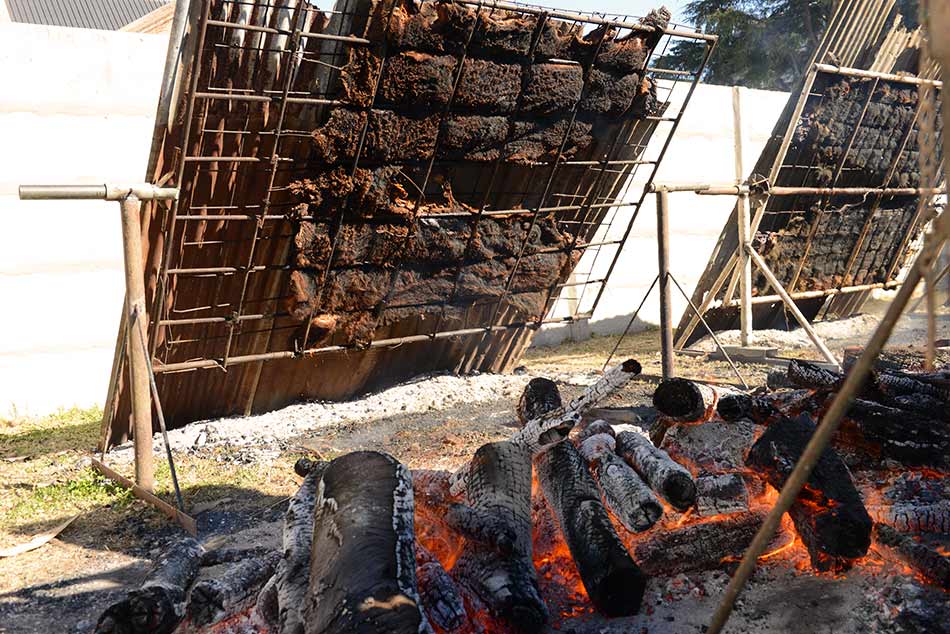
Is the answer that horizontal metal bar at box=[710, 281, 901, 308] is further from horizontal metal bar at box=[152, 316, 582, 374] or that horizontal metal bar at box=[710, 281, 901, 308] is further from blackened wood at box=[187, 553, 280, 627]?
blackened wood at box=[187, 553, 280, 627]

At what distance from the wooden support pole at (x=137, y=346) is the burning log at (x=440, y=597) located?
231 centimetres

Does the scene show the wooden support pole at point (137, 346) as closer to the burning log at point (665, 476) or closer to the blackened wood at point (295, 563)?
the blackened wood at point (295, 563)

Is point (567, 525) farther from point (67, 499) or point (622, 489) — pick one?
point (67, 499)

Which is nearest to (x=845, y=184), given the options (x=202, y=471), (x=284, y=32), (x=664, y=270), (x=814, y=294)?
(x=814, y=294)

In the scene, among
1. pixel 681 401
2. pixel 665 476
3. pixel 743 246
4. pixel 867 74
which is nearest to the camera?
pixel 665 476

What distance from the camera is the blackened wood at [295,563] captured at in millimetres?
2688

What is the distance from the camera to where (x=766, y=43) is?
2370cm

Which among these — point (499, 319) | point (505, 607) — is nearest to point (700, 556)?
point (505, 607)

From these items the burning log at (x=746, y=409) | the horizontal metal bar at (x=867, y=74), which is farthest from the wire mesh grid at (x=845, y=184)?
the burning log at (x=746, y=409)

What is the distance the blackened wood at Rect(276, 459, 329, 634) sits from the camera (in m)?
2.69

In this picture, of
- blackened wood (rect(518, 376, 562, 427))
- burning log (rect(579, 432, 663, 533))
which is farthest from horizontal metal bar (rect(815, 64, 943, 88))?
burning log (rect(579, 432, 663, 533))

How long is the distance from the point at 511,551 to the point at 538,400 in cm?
187

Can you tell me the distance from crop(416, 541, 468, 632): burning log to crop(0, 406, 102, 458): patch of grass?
145 inches

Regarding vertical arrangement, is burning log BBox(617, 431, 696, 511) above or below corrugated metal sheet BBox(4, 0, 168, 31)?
above
